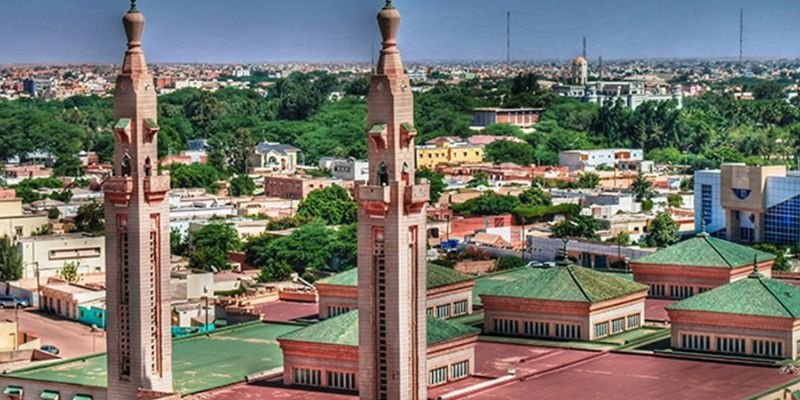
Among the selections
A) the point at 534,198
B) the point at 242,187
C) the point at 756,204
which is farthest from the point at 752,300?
the point at 242,187

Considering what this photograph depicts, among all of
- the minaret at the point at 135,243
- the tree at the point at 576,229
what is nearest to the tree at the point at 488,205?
the tree at the point at 576,229

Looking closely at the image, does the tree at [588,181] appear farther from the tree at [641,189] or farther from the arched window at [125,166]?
the arched window at [125,166]

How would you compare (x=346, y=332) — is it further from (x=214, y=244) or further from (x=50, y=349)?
(x=214, y=244)

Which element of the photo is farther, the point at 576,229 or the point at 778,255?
the point at 576,229

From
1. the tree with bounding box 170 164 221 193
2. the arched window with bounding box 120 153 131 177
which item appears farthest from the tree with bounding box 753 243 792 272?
the tree with bounding box 170 164 221 193

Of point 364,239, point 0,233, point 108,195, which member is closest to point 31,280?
point 0,233

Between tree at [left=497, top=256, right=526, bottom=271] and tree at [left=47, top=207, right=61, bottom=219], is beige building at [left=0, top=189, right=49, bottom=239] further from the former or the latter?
tree at [left=497, top=256, right=526, bottom=271]
